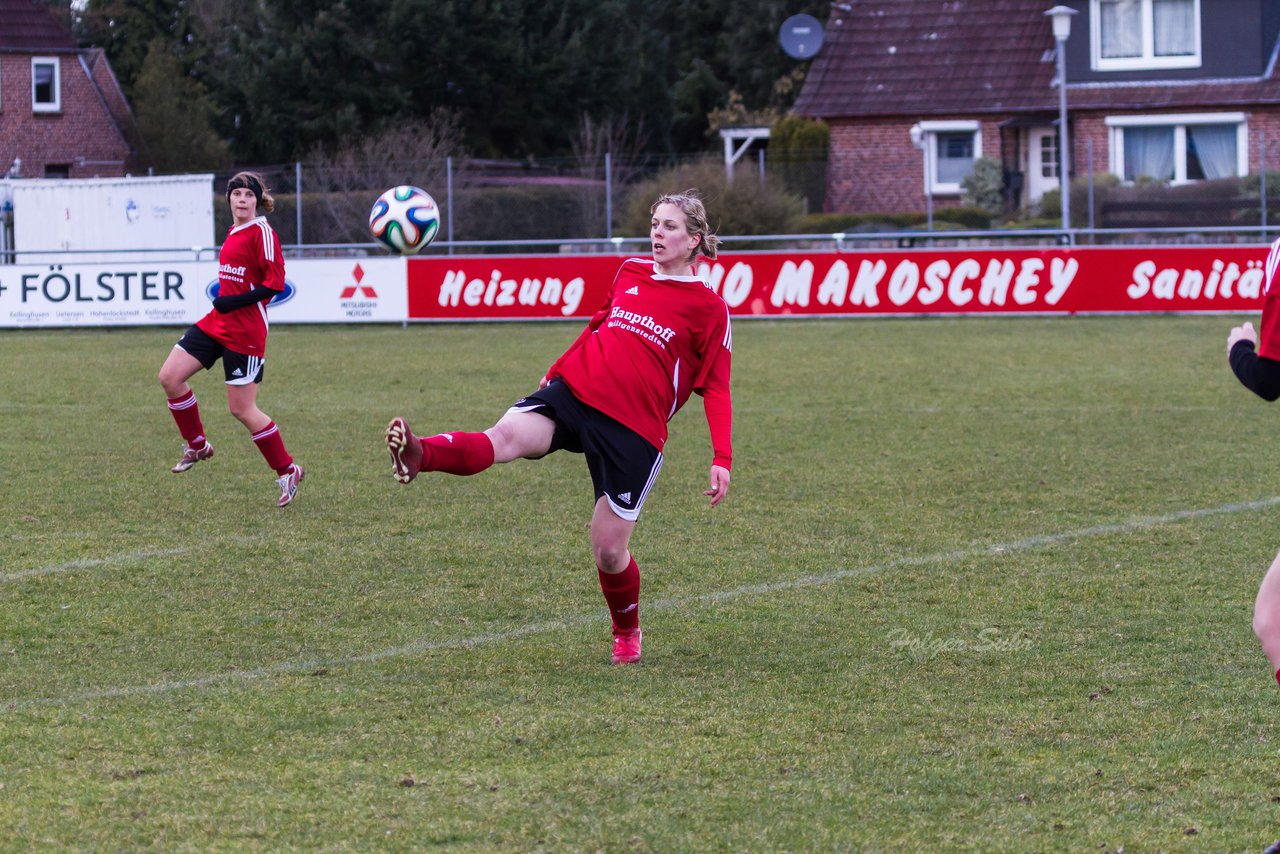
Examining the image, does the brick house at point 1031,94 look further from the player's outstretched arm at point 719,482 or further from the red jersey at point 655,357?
the player's outstretched arm at point 719,482

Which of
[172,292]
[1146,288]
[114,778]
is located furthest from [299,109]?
[114,778]

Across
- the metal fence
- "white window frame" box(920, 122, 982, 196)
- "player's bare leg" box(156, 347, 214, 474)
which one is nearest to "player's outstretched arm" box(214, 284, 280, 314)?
"player's bare leg" box(156, 347, 214, 474)

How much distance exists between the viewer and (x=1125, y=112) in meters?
35.6

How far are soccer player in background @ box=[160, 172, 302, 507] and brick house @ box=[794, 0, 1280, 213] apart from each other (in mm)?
26292

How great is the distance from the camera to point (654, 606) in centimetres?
676

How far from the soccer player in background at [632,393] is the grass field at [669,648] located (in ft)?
1.73

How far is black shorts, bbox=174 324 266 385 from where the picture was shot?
31.7 feet

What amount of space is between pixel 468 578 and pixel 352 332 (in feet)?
47.7

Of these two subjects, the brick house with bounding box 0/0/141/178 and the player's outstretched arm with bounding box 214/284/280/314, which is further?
the brick house with bounding box 0/0/141/178

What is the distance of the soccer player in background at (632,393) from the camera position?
5719mm

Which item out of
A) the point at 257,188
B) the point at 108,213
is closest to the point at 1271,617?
the point at 257,188

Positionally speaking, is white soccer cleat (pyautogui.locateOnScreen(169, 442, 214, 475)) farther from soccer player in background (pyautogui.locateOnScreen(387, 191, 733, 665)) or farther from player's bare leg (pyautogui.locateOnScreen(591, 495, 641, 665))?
player's bare leg (pyautogui.locateOnScreen(591, 495, 641, 665))

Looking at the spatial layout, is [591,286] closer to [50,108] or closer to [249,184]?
[249,184]

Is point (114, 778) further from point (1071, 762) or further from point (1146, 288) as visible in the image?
point (1146, 288)
